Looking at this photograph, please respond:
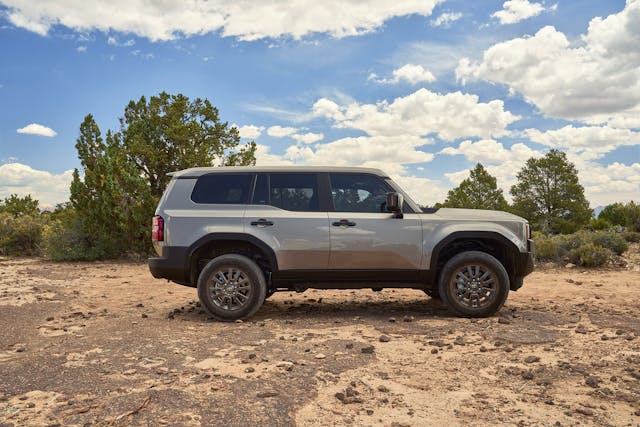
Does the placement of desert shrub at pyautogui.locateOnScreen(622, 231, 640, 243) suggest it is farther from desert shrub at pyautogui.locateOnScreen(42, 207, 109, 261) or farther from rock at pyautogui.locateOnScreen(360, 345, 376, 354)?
desert shrub at pyautogui.locateOnScreen(42, 207, 109, 261)

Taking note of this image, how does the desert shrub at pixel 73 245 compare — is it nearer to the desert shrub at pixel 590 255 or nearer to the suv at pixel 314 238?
the suv at pixel 314 238

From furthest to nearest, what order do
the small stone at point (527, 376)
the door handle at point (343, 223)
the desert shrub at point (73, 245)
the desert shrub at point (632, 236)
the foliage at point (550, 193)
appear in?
the foliage at point (550, 193) < the desert shrub at point (632, 236) < the desert shrub at point (73, 245) < the door handle at point (343, 223) < the small stone at point (527, 376)

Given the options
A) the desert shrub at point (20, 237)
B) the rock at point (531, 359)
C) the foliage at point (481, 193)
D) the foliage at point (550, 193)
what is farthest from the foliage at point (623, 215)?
the desert shrub at point (20, 237)

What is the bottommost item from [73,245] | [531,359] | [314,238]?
[531,359]

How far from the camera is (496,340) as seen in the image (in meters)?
5.76

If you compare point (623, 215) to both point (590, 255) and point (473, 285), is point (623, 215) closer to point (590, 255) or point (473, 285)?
point (590, 255)

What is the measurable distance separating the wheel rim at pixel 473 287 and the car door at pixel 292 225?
66.8 inches

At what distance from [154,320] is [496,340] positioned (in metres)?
4.35

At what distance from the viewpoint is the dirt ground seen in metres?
3.72

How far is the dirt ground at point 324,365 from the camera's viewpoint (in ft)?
12.2

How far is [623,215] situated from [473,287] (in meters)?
22.0

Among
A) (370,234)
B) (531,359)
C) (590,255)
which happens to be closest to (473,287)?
(370,234)

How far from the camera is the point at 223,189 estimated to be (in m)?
7.02

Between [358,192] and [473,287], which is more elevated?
[358,192]
